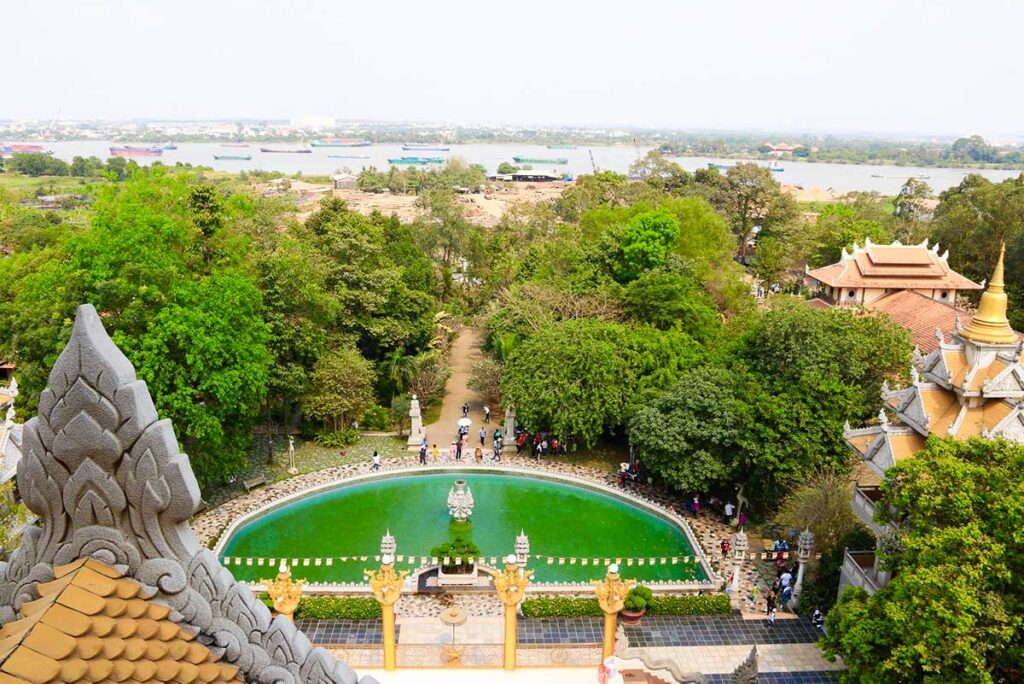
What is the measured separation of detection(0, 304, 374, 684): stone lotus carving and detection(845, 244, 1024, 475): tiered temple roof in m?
12.2

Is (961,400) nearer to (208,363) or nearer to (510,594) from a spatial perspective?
(510,594)

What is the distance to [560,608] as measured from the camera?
14.6m

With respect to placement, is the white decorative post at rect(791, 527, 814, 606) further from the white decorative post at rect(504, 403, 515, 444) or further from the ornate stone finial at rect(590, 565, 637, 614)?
the white decorative post at rect(504, 403, 515, 444)

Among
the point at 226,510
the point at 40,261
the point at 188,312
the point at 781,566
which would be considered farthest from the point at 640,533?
the point at 40,261

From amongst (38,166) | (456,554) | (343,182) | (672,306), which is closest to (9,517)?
(456,554)

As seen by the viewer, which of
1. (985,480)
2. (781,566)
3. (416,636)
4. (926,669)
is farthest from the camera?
(781,566)

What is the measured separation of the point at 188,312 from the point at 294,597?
25.2ft

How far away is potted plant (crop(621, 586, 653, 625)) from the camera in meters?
14.3

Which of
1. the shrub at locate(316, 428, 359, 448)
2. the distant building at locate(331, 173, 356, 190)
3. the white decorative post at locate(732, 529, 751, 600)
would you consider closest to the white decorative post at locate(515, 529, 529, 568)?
the white decorative post at locate(732, 529, 751, 600)

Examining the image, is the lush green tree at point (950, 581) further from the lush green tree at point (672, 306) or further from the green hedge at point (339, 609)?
the lush green tree at point (672, 306)

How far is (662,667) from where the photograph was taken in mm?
12367

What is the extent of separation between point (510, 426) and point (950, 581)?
14246mm

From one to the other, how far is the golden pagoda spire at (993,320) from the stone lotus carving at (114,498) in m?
13.5

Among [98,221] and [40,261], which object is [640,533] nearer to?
[98,221]
